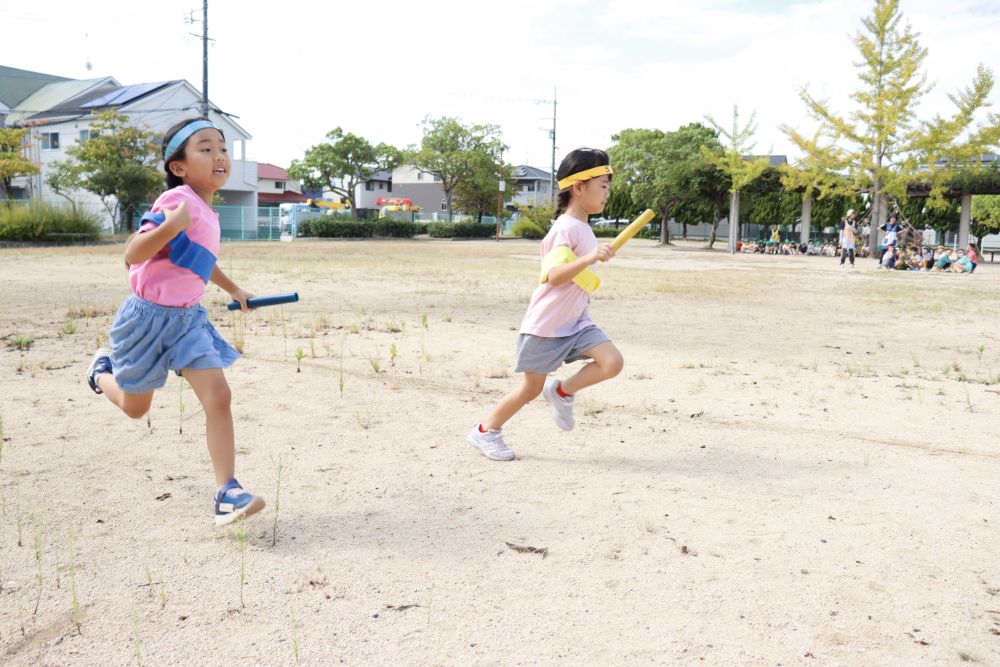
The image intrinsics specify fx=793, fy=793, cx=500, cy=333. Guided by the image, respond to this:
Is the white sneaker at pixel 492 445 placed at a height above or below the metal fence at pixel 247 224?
below

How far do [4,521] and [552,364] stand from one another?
7.96ft

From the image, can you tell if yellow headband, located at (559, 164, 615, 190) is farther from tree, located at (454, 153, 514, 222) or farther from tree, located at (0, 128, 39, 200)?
tree, located at (454, 153, 514, 222)

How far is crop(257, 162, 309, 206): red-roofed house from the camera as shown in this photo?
70.8 meters

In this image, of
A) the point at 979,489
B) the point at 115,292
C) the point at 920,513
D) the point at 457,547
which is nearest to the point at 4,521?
the point at 457,547

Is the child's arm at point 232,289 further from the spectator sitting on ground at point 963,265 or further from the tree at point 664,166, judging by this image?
the tree at point 664,166

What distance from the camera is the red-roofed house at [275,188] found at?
7075 centimetres

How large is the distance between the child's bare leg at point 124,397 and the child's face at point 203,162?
89 centimetres

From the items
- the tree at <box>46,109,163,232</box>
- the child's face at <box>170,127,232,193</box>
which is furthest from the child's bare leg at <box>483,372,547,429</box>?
the tree at <box>46,109,163,232</box>

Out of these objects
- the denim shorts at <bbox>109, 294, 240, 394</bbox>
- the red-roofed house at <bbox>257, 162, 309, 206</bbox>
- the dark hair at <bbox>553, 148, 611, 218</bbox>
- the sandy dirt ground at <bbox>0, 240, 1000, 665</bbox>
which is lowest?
the sandy dirt ground at <bbox>0, 240, 1000, 665</bbox>

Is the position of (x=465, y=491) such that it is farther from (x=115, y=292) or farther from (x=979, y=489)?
(x=115, y=292)

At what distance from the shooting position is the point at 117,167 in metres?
33.2

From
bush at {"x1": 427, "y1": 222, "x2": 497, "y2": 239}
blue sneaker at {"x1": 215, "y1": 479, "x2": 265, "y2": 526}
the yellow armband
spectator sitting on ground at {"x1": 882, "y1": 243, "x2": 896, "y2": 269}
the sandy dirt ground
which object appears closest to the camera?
the sandy dirt ground

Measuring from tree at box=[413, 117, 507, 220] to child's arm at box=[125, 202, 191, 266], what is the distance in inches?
2074

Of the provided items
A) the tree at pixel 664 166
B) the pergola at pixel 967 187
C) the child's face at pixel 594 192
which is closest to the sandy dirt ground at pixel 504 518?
the child's face at pixel 594 192
